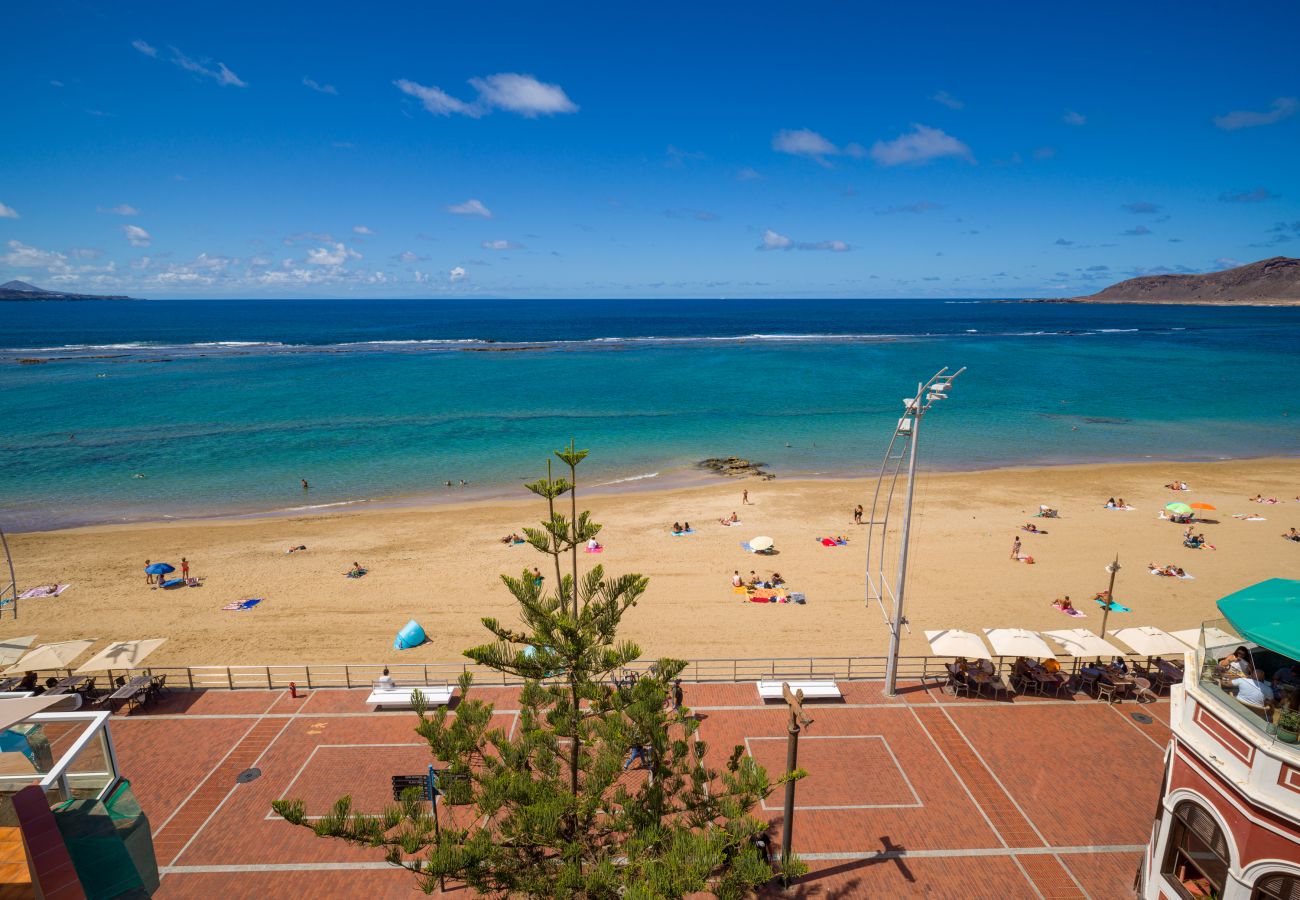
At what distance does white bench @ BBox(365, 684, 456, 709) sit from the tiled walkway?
30 cm

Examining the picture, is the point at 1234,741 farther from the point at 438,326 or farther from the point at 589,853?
the point at 438,326

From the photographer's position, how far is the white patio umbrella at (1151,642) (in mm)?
16156

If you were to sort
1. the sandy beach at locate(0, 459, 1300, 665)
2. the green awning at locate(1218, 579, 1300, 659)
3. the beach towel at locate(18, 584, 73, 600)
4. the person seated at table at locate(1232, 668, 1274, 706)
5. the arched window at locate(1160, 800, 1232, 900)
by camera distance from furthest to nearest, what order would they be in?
1. the beach towel at locate(18, 584, 73, 600)
2. the sandy beach at locate(0, 459, 1300, 665)
3. the arched window at locate(1160, 800, 1232, 900)
4. the person seated at table at locate(1232, 668, 1274, 706)
5. the green awning at locate(1218, 579, 1300, 659)

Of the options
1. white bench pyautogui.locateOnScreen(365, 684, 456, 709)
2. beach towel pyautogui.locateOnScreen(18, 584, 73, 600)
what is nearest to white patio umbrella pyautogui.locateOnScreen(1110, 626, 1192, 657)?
white bench pyautogui.locateOnScreen(365, 684, 456, 709)

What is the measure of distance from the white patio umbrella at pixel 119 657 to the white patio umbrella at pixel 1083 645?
23.2 metres

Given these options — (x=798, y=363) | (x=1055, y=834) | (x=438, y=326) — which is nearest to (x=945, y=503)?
(x=1055, y=834)

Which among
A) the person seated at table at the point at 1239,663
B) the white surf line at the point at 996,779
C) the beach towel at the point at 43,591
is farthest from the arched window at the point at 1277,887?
the beach towel at the point at 43,591

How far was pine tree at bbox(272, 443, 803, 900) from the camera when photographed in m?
6.60

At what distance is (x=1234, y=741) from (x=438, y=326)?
17685 centimetres

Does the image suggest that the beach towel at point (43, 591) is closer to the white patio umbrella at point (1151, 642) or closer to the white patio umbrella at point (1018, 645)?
the white patio umbrella at point (1018, 645)

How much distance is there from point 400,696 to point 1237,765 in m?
Answer: 15.7

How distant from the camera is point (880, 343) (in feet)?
411

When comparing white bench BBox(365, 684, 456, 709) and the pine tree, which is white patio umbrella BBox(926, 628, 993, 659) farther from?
white bench BBox(365, 684, 456, 709)

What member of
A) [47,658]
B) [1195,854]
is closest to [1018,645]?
[1195,854]
